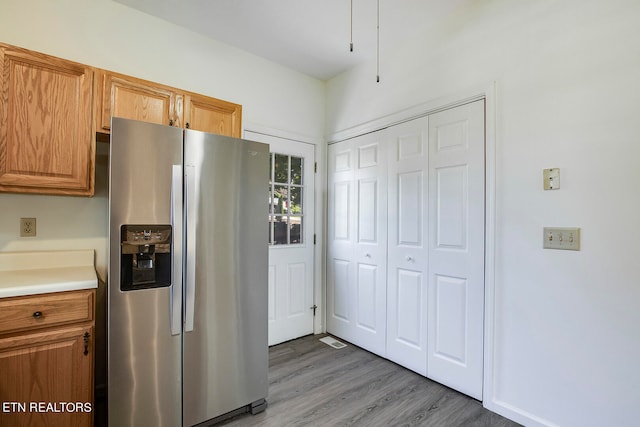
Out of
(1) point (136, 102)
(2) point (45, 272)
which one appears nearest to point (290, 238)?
(1) point (136, 102)

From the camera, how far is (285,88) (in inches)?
122

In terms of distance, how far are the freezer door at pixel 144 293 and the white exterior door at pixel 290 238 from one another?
4.34 feet

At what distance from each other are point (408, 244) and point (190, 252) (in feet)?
5.51

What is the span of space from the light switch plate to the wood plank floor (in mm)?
1432

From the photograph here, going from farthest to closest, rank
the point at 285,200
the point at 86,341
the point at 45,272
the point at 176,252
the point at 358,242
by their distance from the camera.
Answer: the point at 285,200, the point at 358,242, the point at 45,272, the point at 176,252, the point at 86,341

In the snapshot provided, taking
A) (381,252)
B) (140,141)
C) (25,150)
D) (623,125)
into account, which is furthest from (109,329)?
(623,125)

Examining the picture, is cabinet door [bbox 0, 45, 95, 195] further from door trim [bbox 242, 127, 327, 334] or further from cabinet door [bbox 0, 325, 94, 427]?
door trim [bbox 242, 127, 327, 334]

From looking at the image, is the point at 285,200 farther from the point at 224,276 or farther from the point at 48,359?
the point at 48,359

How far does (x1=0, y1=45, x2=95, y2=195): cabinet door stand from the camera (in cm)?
158

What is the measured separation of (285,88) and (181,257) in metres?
2.10

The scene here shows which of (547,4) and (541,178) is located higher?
(547,4)

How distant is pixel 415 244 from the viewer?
8.20 feet

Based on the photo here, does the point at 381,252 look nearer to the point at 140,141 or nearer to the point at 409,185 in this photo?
the point at 409,185

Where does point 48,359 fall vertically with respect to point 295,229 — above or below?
below
